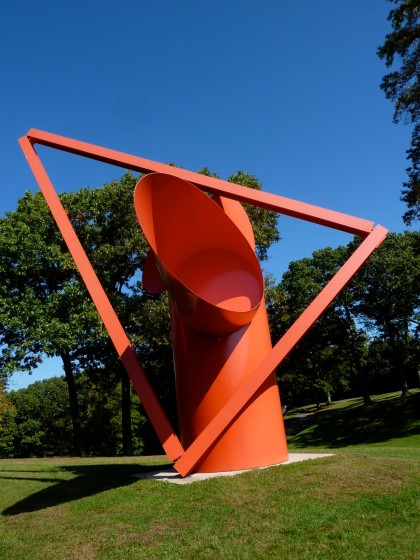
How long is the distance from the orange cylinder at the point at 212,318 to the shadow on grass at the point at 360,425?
48.8ft

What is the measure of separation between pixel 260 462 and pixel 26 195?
19.1 meters

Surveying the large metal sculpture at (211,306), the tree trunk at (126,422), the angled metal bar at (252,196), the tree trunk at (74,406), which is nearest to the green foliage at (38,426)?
the tree trunk at (74,406)

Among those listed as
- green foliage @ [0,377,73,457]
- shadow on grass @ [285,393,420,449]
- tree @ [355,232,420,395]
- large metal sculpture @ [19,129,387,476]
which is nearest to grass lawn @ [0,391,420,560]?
large metal sculpture @ [19,129,387,476]

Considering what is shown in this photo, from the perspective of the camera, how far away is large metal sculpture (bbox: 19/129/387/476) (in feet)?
26.8

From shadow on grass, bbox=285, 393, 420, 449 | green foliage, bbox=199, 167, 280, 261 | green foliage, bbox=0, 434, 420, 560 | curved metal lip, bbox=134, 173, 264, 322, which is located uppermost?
green foliage, bbox=199, 167, 280, 261

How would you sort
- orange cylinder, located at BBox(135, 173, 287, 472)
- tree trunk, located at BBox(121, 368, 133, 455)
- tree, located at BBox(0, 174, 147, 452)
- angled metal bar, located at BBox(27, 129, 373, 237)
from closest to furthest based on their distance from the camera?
orange cylinder, located at BBox(135, 173, 287, 472)
angled metal bar, located at BBox(27, 129, 373, 237)
tree, located at BBox(0, 174, 147, 452)
tree trunk, located at BBox(121, 368, 133, 455)

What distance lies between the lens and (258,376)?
7.82 m

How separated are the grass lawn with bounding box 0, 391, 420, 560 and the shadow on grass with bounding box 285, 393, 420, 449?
621 inches

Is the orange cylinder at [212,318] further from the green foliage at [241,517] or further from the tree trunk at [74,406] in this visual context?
the tree trunk at [74,406]

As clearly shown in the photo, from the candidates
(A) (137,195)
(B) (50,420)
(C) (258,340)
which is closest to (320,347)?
(C) (258,340)

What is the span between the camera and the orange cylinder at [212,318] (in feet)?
27.7

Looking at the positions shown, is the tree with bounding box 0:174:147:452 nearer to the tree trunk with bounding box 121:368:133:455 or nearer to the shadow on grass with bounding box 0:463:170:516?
the tree trunk with bounding box 121:368:133:455

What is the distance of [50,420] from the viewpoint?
43406mm

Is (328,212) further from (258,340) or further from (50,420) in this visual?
(50,420)
